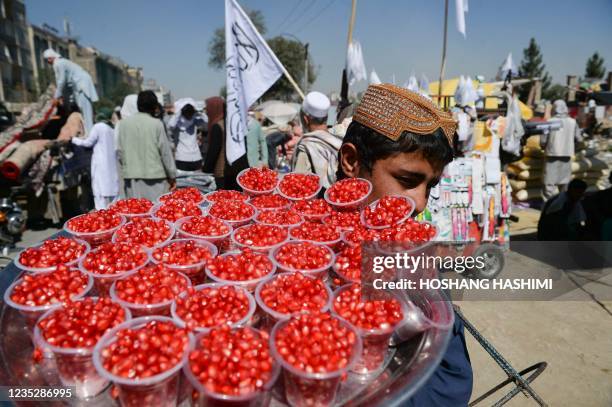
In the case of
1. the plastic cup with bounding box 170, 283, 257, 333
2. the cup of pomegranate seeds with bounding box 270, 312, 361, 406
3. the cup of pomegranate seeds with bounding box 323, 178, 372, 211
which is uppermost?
the cup of pomegranate seeds with bounding box 323, 178, 372, 211

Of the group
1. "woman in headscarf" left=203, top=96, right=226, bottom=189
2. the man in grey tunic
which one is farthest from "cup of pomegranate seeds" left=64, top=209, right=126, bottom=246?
the man in grey tunic

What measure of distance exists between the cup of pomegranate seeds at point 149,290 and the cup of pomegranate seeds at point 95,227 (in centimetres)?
59

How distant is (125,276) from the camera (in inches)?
62.5

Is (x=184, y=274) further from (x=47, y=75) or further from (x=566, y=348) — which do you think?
(x=47, y=75)

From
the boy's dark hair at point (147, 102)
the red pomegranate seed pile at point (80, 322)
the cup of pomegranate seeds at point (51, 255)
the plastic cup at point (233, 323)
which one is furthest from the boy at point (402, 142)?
the boy's dark hair at point (147, 102)

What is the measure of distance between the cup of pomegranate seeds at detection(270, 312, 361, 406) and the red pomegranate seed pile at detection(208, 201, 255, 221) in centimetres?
107

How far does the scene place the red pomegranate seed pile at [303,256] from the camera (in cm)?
167

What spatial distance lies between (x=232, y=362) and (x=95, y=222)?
55.6 inches

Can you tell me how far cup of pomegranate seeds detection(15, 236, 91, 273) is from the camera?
168cm

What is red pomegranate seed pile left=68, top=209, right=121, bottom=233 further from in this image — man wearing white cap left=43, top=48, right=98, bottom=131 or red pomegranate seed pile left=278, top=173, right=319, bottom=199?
man wearing white cap left=43, top=48, right=98, bottom=131

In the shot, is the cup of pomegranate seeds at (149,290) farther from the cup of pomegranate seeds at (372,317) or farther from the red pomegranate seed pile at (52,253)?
the cup of pomegranate seeds at (372,317)

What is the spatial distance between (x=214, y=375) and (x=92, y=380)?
0.48 meters

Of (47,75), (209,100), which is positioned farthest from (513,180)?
(47,75)

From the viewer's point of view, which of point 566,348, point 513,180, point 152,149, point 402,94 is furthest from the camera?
point 513,180
